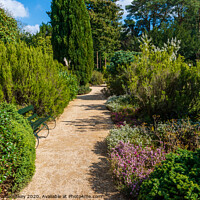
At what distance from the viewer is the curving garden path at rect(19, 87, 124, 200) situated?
266cm

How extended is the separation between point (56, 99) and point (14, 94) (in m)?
1.61

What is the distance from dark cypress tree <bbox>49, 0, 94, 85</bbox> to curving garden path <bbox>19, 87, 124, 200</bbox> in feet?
26.7

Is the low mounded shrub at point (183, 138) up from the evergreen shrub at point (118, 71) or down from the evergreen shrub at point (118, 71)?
down

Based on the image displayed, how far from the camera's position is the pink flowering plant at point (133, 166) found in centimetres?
254

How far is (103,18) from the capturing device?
86.1 feet

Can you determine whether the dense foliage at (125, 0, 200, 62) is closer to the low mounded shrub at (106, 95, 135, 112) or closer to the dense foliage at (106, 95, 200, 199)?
the low mounded shrub at (106, 95, 135, 112)

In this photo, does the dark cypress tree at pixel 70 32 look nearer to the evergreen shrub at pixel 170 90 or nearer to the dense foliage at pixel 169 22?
the evergreen shrub at pixel 170 90

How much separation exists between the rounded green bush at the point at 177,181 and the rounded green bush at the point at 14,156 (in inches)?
72.1

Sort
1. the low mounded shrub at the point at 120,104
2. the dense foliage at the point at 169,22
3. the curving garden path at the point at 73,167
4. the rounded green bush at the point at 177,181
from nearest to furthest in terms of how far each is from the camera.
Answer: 1. the rounded green bush at the point at 177,181
2. the curving garden path at the point at 73,167
3. the low mounded shrub at the point at 120,104
4. the dense foliage at the point at 169,22

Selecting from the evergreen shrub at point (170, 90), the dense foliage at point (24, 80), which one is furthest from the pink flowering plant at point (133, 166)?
the dense foliage at point (24, 80)

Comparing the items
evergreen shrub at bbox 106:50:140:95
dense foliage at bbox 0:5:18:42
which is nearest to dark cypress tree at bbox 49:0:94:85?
evergreen shrub at bbox 106:50:140:95

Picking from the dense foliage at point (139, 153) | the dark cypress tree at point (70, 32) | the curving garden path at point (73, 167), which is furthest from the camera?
the dark cypress tree at point (70, 32)

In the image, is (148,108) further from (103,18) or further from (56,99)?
(103,18)

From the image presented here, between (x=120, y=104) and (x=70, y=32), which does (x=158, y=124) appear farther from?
(x=70, y=32)
